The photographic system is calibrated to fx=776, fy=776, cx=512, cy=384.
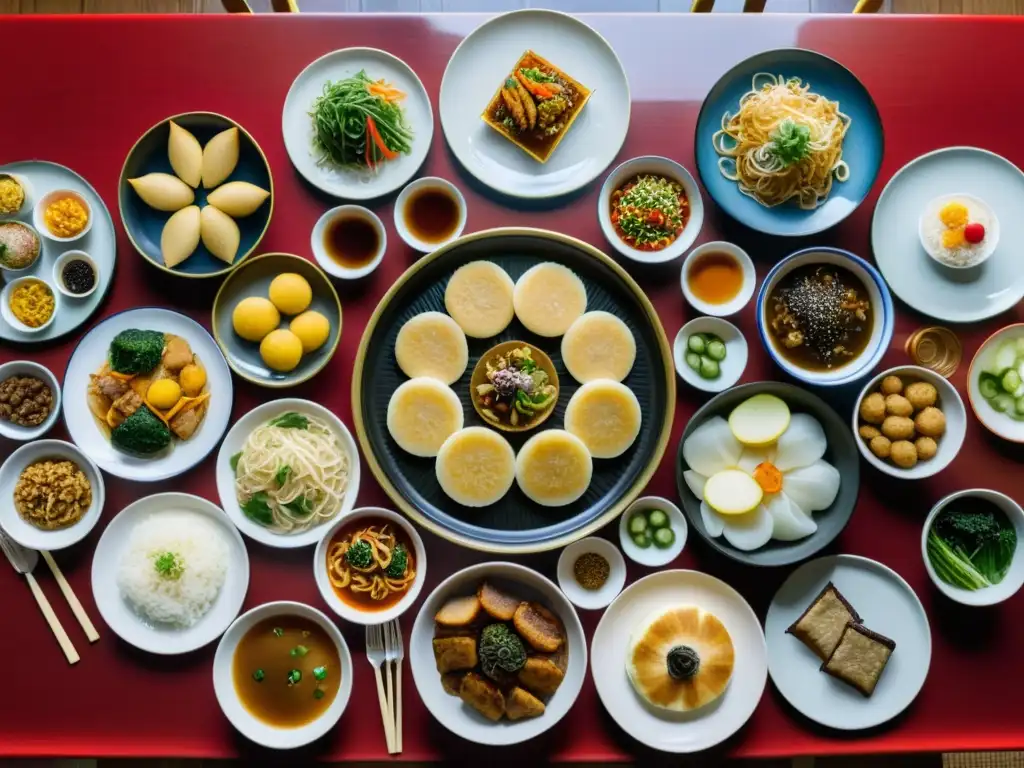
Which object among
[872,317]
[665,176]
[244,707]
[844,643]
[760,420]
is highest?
[665,176]

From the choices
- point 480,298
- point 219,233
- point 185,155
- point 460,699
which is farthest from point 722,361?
point 185,155

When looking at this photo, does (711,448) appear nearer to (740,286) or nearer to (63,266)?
(740,286)

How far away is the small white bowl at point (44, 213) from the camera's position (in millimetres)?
3238

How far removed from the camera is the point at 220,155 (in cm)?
321

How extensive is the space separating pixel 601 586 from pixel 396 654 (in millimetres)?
876

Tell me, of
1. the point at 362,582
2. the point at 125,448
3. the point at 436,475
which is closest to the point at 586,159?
the point at 436,475

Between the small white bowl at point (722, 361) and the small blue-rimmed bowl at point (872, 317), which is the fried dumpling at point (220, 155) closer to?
the small white bowl at point (722, 361)

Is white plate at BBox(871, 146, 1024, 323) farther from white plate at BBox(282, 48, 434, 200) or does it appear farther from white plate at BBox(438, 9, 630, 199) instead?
white plate at BBox(282, 48, 434, 200)

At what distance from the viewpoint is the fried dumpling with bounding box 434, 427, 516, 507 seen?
3111 millimetres

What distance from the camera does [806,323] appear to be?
10.3 feet

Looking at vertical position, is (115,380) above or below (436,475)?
above

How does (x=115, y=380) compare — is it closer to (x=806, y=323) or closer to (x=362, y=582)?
(x=362, y=582)

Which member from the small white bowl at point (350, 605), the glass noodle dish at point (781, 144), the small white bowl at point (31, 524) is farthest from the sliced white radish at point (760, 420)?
the small white bowl at point (31, 524)

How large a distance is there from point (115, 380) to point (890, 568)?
3.28m
